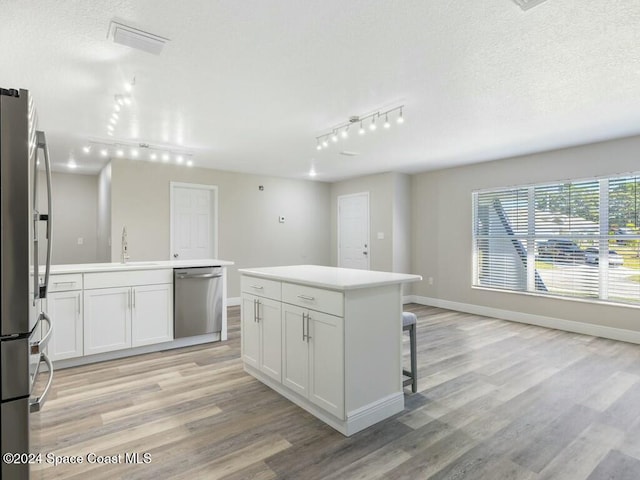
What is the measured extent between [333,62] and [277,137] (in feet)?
6.33

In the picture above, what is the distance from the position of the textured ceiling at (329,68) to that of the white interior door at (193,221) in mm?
1677

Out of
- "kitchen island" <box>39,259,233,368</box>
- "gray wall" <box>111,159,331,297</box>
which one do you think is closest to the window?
"gray wall" <box>111,159,331,297</box>

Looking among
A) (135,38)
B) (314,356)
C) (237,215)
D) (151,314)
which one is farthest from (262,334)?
(237,215)

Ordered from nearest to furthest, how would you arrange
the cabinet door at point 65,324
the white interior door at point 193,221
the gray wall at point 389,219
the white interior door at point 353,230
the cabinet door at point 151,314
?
the cabinet door at point 65,324
the cabinet door at point 151,314
the white interior door at point 193,221
the gray wall at point 389,219
the white interior door at point 353,230

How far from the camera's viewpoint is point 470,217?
5926 mm

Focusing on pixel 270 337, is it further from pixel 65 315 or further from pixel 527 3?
pixel 527 3

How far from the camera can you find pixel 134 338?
3.73 metres

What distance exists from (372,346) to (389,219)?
4.42m

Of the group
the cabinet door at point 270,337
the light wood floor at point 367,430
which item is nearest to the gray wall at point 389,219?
the light wood floor at point 367,430

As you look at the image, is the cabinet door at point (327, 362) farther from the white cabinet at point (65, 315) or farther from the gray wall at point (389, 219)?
the gray wall at point (389, 219)

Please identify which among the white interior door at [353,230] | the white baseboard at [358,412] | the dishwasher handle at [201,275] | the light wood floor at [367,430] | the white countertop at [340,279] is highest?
the white interior door at [353,230]

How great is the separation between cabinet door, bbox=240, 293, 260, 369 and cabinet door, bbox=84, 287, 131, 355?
1.33 metres

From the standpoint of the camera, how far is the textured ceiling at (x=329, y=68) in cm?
199

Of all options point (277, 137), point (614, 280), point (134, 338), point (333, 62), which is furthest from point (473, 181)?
point (134, 338)
